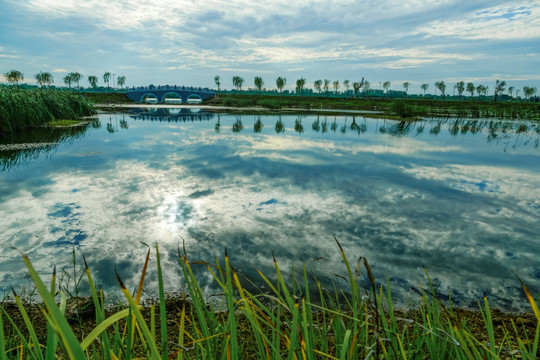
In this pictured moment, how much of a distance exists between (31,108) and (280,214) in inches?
769

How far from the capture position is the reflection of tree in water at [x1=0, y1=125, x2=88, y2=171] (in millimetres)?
12930

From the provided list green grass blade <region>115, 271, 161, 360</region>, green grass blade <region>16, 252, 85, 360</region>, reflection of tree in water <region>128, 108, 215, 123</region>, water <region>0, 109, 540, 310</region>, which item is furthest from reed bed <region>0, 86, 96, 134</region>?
green grass blade <region>16, 252, 85, 360</region>

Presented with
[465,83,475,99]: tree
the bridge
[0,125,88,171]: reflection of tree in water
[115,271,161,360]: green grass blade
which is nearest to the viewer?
[115,271,161,360]: green grass blade

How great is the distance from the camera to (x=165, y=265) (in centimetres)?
557

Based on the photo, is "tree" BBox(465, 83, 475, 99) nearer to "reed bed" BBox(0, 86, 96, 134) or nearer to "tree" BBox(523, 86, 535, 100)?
"tree" BBox(523, 86, 535, 100)

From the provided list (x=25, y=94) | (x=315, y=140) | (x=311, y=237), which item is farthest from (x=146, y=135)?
(x=311, y=237)

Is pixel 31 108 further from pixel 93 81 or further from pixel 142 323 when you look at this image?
pixel 93 81

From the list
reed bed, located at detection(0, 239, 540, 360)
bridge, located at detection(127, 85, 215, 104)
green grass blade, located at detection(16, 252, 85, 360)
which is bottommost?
reed bed, located at detection(0, 239, 540, 360)

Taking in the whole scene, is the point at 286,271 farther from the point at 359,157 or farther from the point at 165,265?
the point at 359,157

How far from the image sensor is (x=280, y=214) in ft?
26.1

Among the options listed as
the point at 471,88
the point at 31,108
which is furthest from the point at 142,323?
→ the point at 471,88

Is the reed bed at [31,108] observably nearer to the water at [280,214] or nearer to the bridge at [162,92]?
the water at [280,214]

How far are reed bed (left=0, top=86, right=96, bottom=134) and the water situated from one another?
4.64m

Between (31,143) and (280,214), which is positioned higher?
(31,143)
